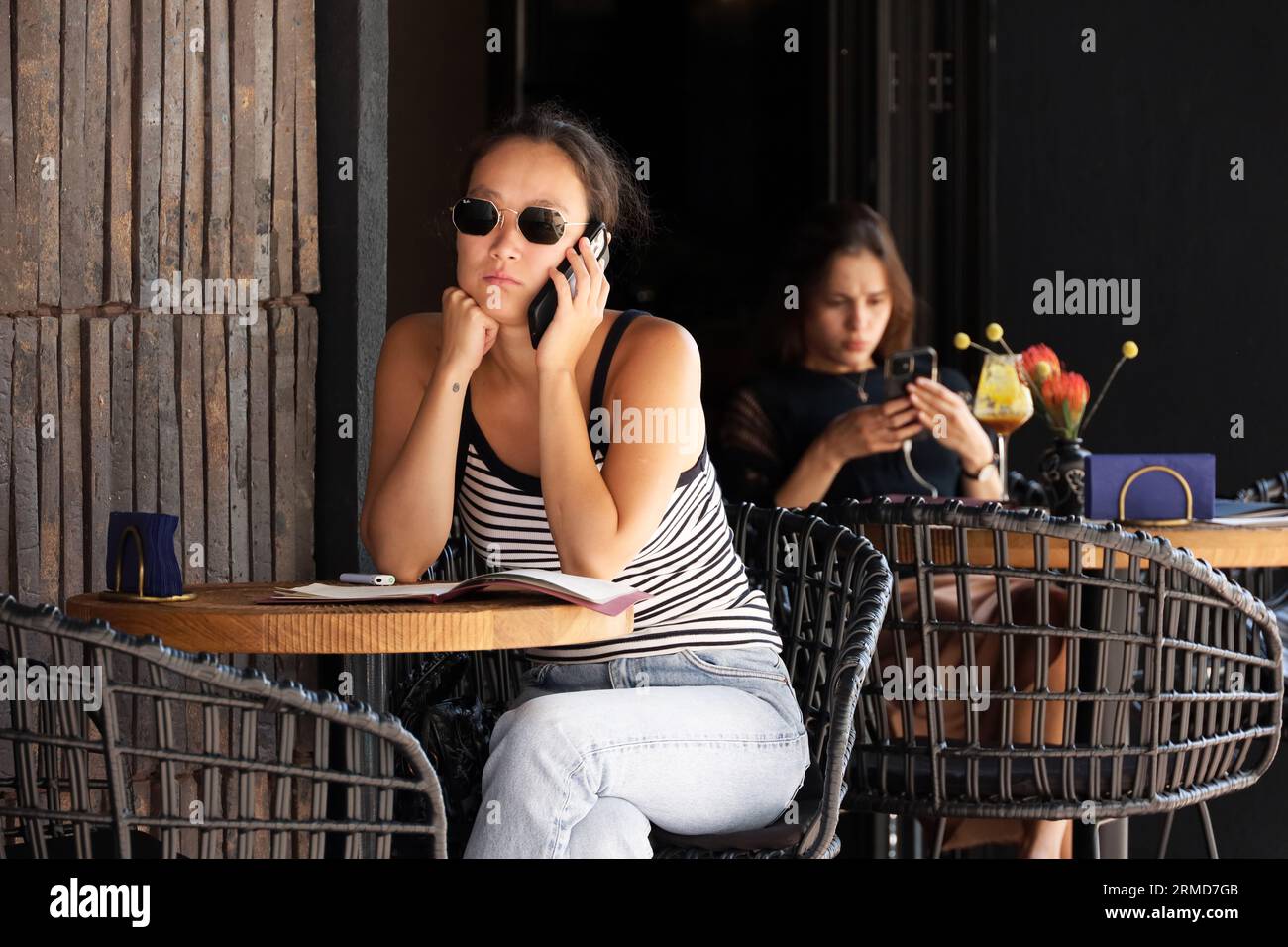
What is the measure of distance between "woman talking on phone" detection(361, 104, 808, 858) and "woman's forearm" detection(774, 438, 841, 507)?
1194mm

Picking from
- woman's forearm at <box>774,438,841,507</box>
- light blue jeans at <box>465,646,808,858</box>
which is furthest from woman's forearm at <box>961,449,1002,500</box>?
light blue jeans at <box>465,646,808,858</box>

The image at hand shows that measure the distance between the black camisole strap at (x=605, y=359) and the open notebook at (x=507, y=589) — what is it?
0.36 m

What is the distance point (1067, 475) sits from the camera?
3184 mm

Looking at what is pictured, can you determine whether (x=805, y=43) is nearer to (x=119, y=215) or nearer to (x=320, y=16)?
(x=320, y=16)

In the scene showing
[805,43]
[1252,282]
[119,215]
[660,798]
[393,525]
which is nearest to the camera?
[660,798]

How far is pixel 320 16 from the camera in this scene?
2938mm

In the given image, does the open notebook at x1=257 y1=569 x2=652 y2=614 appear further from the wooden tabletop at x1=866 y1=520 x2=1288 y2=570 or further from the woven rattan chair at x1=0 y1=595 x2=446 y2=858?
the wooden tabletop at x1=866 y1=520 x2=1288 y2=570

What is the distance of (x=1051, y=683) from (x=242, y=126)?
1765 mm

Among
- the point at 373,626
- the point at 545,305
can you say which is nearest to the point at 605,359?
the point at 545,305

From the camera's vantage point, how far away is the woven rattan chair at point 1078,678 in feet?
8.12

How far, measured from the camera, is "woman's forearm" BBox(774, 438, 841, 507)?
12.1 ft

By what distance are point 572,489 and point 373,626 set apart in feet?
1.34

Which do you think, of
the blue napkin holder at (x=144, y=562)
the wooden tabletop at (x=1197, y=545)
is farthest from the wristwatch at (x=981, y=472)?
the blue napkin holder at (x=144, y=562)
